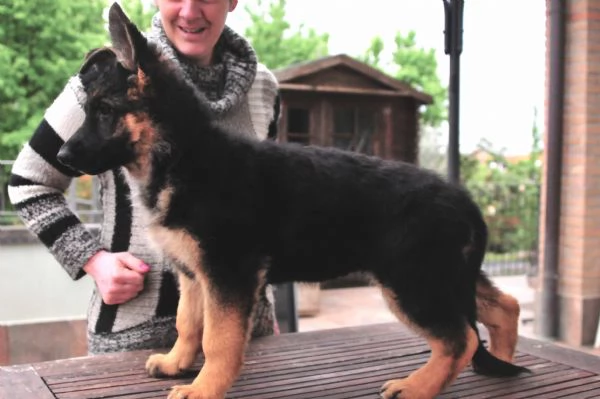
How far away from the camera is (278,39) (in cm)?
1434

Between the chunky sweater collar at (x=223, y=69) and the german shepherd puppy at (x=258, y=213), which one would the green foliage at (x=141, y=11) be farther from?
the german shepherd puppy at (x=258, y=213)

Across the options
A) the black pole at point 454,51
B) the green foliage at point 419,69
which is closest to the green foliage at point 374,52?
the green foliage at point 419,69

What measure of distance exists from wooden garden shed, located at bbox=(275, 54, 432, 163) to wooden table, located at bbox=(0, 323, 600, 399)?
6.45 metres

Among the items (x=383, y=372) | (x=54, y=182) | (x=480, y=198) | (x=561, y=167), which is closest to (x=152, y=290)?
(x=54, y=182)

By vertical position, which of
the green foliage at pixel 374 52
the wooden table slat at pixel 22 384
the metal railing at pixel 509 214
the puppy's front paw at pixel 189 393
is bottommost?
the metal railing at pixel 509 214

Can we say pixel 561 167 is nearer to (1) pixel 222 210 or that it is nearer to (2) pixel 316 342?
(2) pixel 316 342

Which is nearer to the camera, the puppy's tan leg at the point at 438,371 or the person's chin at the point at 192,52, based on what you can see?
the puppy's tan leg at the point at 438,371

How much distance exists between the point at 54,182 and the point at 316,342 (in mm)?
1116

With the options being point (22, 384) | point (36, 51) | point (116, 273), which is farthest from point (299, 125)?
point (22, 384)

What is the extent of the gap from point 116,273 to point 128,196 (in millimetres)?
259

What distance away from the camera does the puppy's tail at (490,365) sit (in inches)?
81.4

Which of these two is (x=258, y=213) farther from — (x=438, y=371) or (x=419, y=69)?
(x=419, y=69)

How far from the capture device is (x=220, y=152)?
1.72m

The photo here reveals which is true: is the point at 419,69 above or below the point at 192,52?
above
